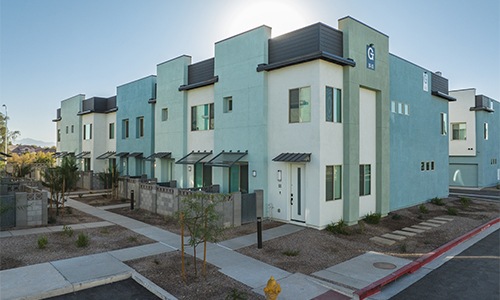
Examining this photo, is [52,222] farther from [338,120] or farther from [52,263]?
[338,120]

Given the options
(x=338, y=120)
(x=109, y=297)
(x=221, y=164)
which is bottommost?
(x=109, y=297)

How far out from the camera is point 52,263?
9.26 metres

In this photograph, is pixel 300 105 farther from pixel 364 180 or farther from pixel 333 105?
pixel 364 180

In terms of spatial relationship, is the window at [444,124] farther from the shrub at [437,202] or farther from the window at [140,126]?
the window at [140,126]

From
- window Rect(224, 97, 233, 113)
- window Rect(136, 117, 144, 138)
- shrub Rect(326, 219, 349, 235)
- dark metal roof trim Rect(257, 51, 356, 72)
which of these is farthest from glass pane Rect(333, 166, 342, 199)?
window Rect(136, 117, 144, 138)

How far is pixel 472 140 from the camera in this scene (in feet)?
109

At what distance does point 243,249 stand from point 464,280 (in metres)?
6.31

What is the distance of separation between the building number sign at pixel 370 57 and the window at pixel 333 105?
2.61m

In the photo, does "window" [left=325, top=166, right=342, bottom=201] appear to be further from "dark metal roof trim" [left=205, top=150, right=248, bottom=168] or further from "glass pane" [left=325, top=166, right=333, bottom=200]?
"dark metal roof trim" [left=205, top=150, right=248, bottom=168]

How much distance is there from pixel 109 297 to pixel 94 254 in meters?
3.24

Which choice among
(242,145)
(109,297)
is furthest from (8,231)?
(242,145)

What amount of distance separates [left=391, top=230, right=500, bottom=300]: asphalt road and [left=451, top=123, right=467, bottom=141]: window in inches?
1041

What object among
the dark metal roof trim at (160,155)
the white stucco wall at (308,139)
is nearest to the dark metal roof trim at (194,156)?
the dark metal roof trim at (160,155)

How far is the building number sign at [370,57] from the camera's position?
15.7 meters
